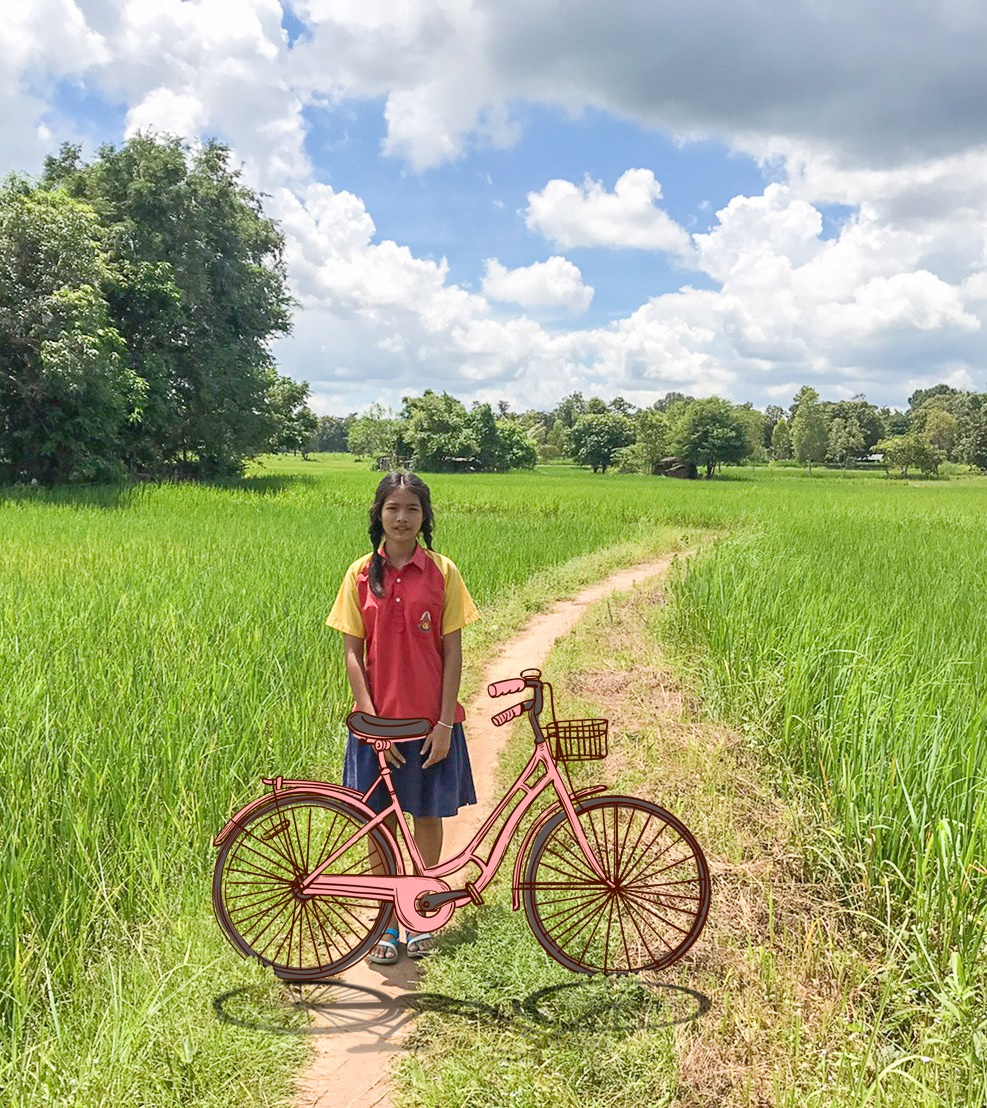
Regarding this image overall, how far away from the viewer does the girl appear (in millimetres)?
2473

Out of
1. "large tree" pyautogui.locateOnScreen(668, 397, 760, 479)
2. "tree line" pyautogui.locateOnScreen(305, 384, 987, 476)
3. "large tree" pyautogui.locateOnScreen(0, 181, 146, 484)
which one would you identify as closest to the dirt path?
"large tree" pyautogui.locateOnScreen(0, 181, 146, 484)

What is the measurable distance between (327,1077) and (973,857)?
207cm

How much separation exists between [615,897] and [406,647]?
1065 millimetres

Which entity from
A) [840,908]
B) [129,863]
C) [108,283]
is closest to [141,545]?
[129,863]

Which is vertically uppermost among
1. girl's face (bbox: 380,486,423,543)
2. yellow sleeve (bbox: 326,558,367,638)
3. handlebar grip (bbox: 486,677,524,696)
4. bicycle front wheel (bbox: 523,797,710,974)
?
girl's face (bbox: 380,486,423,543)

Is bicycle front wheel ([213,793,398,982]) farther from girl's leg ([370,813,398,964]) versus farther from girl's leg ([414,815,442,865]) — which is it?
girl's leg ([414,815,442,865])

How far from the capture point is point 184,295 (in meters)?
21.8

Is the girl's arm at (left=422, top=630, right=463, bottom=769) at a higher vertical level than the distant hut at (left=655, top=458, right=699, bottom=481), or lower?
lower

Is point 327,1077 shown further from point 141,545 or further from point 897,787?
point 141,545

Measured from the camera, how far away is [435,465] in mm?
48469

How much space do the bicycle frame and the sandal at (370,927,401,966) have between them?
360 millimetres

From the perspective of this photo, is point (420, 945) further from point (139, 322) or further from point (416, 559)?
point (139, 322)

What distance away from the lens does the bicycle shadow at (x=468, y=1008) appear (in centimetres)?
219

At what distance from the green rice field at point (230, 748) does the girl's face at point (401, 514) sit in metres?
1.42
